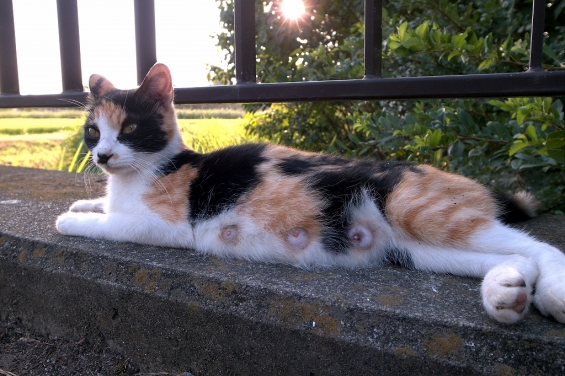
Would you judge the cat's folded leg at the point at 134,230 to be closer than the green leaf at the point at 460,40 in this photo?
Yes

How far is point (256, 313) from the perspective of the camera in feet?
4.30

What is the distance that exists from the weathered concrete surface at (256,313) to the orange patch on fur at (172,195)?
18 cm

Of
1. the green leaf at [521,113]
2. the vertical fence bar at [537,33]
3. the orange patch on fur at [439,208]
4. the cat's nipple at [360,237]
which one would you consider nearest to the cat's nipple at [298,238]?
the cat's nipple at [360,237]

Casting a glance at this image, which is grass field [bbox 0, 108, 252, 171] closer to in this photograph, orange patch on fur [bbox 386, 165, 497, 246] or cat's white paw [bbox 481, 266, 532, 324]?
orange patch on fur [bbox 386, 165, 497, 246]

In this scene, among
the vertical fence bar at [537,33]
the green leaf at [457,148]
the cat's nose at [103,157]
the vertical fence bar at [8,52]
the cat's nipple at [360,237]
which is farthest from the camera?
the vertical fence bar at [8,52]

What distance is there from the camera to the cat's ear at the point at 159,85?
6.75 feet

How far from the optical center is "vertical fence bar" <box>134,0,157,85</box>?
2.16m

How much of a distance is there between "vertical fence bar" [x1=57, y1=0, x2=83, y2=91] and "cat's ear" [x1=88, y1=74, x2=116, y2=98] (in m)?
0.09

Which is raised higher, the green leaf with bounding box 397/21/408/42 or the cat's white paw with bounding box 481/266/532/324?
the green leaf with bounding box 397/21/408/42

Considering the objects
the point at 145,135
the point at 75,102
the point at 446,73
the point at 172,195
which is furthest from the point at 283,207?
the point at 446,73

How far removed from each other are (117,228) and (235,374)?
842mm

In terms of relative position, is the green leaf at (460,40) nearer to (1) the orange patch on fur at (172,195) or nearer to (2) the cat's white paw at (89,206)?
(1) the orange patch on fur at (172,195)

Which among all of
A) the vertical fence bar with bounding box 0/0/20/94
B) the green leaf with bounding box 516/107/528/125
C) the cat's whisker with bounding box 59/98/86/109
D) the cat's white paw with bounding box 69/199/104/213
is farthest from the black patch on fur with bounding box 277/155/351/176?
the vertical fence bar with bounding box 0/0/20/94

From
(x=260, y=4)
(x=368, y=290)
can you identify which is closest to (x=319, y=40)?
(x=260, y=4)
